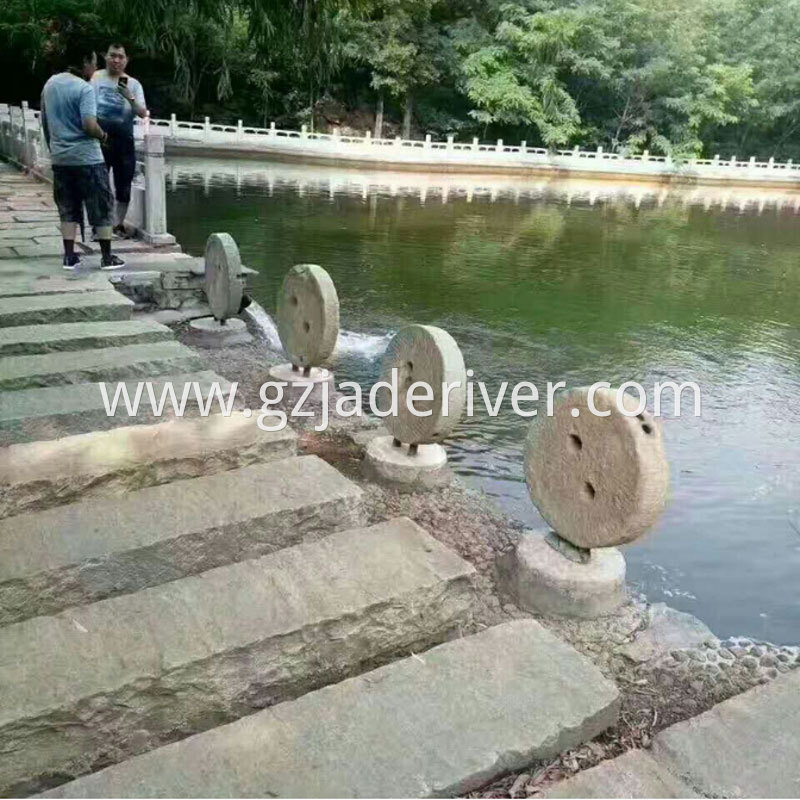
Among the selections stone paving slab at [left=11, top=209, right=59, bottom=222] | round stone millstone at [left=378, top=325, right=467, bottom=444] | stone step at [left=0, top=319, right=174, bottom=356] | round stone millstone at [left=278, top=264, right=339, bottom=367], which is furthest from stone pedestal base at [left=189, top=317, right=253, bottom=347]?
stone paving slab at [left=11, top=209, right=59, bottom=222]

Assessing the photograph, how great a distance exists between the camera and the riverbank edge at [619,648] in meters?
2.28

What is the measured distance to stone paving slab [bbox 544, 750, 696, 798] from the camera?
197 cm

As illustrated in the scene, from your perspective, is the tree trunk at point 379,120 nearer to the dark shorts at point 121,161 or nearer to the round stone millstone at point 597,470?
the dark shorts at point 121,161

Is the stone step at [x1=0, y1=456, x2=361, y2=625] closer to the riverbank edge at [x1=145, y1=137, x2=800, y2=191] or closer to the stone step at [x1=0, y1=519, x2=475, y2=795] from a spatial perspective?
the stone step at [x1=0, y1=519, x2=475, y2=795]

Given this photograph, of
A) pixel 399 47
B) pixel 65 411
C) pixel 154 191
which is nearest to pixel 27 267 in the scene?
pixel 154 191

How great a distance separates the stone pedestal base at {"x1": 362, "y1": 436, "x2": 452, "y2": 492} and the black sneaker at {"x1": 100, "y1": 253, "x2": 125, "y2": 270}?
11.9ft

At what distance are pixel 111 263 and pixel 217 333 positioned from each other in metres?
1.08

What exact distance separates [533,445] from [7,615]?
203 cm

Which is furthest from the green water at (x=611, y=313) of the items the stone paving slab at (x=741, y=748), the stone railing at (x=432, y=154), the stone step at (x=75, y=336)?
the stone railing at (x=432, y=154)

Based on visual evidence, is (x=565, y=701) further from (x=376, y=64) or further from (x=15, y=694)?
(x=376, y=64)

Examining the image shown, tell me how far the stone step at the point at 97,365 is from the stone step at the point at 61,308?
731 mm

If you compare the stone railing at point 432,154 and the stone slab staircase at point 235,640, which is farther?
the stone railing at point 432,154

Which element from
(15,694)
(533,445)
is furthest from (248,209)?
(15,694)

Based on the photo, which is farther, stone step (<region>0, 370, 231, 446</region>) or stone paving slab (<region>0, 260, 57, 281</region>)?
stone paving slab (<region>0, 260, 57, 281</region>)
